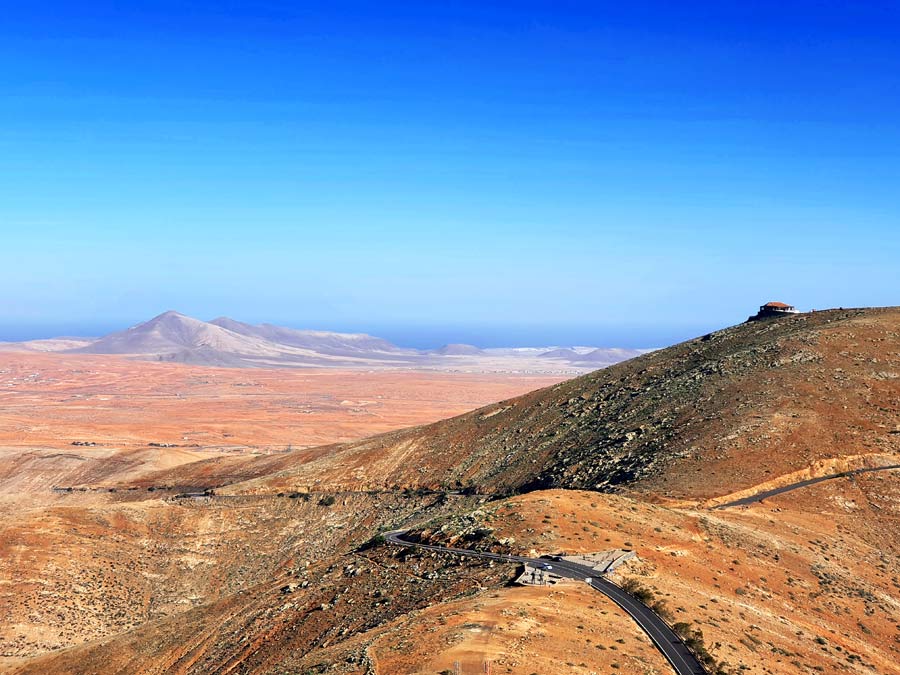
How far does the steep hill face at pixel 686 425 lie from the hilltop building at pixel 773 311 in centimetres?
345

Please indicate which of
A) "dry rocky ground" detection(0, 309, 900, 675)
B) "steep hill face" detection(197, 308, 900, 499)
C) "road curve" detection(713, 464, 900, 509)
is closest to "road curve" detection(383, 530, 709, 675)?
"dry rocky ground" detection(0, 309, 900, 675)

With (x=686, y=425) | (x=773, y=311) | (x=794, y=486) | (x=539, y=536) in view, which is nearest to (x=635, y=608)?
(x=539, y=536)

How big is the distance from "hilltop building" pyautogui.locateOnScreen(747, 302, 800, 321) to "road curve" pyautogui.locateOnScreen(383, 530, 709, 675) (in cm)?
6362

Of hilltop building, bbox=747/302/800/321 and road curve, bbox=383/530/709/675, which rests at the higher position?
hilltop building, bbox=747/302/800/321

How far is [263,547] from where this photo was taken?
208 ft

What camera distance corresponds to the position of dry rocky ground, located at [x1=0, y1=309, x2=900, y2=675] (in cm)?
2977

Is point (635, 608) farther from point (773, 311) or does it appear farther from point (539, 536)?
point (773, 311)

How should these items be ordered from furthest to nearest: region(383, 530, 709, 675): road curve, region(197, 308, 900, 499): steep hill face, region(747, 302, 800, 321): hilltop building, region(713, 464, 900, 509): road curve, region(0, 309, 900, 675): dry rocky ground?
region(747, 302, 800, 321): hilltop building < region(197, 308, 900, 499): steep hill face < region(713, 464, 900, 509): road curve < region(0, 309, 900, 675): dry rocky ground < region(383, 530, 709, 675): road curve

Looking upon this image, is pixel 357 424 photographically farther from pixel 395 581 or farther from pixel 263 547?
pixel 395 581

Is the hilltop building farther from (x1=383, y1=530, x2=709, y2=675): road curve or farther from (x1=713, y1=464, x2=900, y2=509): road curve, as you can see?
(x1=383, y1=530, x2=709, y2=675): road curve

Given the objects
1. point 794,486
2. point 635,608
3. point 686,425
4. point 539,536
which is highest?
point 686,425

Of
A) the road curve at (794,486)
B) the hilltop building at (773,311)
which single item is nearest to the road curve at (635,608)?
the road curve at (794,486)

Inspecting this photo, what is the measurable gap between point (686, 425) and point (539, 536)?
2825cm

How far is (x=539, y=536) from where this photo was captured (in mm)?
39281
